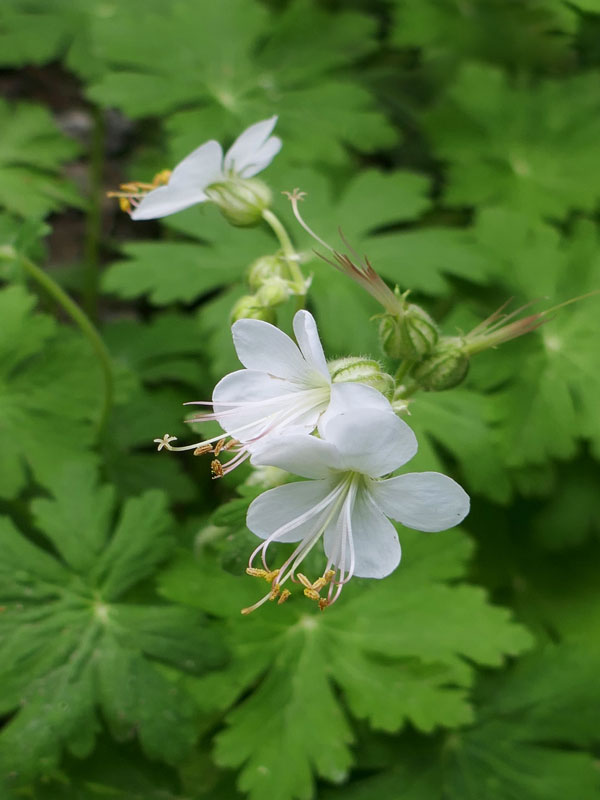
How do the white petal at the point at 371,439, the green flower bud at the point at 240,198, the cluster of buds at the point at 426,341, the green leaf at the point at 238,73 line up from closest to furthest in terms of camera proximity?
the white petal at the point at 371,439 → the cluster of buds at the point at 426,341 → the green flower bud at the point at 240,198 → the green leaf at the point at 238,73

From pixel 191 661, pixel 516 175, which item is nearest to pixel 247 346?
pixel 191 661

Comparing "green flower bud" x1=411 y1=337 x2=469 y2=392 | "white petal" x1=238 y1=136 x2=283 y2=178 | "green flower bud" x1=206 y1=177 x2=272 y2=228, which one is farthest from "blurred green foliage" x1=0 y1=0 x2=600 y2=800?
"green flower bud" x1=411 y1=337 x2=469 y2=392

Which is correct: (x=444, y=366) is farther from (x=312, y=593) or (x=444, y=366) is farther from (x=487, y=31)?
(x=487, y=31)

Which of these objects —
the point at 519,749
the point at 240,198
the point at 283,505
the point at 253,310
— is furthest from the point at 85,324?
the point at 519,749

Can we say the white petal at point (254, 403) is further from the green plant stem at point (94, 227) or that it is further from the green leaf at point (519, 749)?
the green plant stem at point (94, 227)

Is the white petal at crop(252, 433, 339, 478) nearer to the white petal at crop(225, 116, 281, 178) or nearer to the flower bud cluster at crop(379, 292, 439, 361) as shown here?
the flower bud cluster at crop(379, 292, 439, 361)

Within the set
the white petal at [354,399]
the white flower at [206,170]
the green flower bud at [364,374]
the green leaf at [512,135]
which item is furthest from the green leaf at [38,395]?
the green leaf at [512,135]

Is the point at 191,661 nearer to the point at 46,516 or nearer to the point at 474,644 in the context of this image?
the point at 46,516
